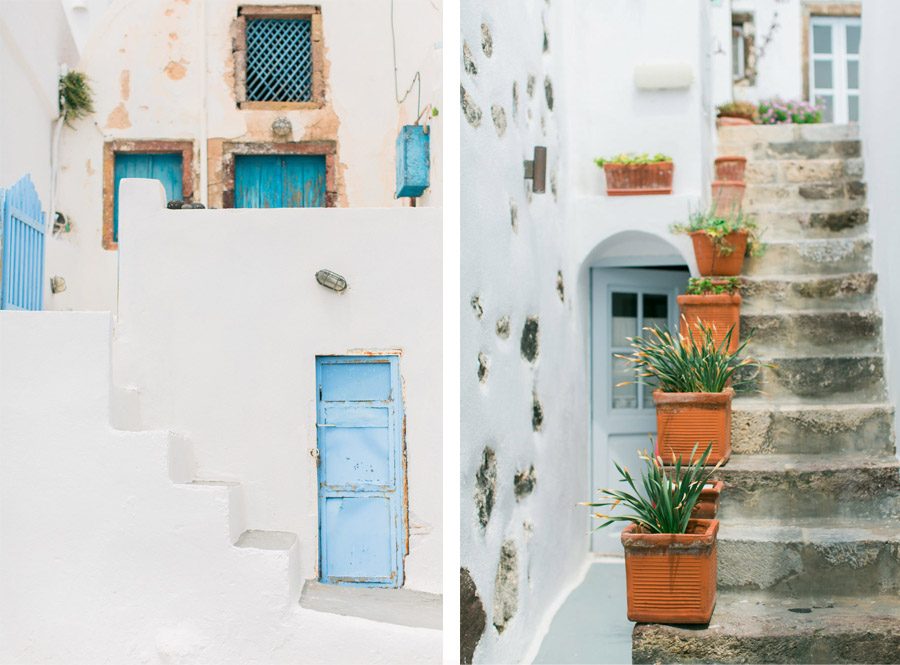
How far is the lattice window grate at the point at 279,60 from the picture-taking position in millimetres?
8945

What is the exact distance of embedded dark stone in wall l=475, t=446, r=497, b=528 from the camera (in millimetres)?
4094

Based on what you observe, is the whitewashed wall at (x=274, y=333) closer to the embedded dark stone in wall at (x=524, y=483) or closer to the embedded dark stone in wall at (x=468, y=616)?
the embedded dark stone in wall at (x=524, y=483)

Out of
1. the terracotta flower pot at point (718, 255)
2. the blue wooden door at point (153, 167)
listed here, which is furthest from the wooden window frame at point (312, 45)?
the terracotta flower pot at point (718, 255)

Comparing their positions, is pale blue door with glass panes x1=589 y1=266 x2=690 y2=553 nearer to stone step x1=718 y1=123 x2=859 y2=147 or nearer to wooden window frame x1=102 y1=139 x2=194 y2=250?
stone step x1=718 y1=123 x2=859 y2=147

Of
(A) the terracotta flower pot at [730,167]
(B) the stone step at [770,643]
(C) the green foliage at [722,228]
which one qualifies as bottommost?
(B) the stone step at [770,643]

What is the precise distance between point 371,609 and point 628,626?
1592mm

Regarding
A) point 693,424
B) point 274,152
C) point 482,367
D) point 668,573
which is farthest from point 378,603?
point 274,152

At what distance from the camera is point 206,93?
29.4 ft

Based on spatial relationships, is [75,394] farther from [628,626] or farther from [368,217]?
[628,626]

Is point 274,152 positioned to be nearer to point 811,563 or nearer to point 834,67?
point 834,67

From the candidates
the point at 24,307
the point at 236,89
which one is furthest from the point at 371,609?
the point at 236,89

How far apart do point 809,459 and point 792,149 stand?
3231 mm

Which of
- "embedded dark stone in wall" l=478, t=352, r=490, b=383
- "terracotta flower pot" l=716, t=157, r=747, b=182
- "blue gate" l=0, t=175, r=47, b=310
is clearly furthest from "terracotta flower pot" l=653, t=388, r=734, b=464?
"blue gate" l=0, t=175, r=47, b=310

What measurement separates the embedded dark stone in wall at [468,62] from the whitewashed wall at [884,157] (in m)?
2.45
